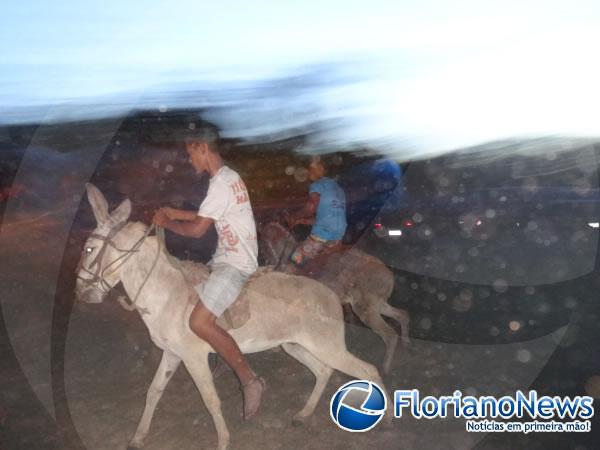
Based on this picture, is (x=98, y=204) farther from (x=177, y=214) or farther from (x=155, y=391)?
(x=155, y=391)

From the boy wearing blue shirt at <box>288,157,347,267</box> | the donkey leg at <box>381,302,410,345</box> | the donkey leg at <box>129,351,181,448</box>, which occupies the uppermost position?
the boy wearing blue shirt at <box>288,157,347,267</box>

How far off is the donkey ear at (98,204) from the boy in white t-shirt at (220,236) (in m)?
0.56

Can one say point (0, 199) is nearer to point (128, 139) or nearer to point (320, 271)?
point (128, 139)

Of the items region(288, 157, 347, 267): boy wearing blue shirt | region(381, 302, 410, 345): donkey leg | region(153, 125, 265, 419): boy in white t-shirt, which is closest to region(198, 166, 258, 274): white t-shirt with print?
region(153, 125, 265, 419): boy in white t-shirt

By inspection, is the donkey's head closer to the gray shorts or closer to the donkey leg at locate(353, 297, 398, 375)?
the gray shorts

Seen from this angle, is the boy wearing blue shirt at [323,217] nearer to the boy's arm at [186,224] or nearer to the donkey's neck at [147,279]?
the donkey's neck at [147,279]

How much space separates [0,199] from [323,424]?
1430 cm

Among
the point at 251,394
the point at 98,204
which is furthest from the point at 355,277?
the point at 98,204

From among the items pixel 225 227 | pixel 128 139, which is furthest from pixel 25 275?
pixel 225 227

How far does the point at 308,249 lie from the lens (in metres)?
6.82

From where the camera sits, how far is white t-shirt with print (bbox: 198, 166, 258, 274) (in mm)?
4418

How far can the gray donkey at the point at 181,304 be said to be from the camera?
456 cm

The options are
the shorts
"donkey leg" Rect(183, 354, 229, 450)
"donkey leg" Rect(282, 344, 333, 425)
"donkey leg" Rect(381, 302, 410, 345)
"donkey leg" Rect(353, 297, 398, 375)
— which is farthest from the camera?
"donkey leg" Rect(381, 302, 410, 345)

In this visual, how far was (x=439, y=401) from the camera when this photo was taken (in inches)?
234
